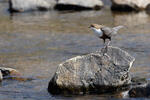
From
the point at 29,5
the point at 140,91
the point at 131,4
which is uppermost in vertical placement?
the point at 140,91

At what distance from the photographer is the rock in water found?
25.8 feet

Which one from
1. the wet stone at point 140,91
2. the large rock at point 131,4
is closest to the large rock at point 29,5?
the large rock at point 131,4

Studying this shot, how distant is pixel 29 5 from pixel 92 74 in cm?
1075

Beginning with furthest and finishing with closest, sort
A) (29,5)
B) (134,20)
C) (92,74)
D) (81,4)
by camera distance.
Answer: (29,5) → (81,4) → (134,20) → (92,74)

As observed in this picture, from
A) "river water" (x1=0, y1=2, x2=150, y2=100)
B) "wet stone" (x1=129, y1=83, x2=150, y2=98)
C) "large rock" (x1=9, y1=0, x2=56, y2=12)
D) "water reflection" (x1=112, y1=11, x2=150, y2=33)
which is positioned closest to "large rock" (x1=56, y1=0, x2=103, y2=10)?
"river water" (x1=0, y1=2, x2=150, y2=100)

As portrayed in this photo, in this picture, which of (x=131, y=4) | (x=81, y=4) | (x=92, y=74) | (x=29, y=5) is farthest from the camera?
(x=29, y=5)

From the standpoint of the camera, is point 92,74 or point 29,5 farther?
point 29,5

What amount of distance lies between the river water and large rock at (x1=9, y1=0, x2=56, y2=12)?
1.24ft

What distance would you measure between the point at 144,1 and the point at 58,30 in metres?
4.56

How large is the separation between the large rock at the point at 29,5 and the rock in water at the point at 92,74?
1035 cm

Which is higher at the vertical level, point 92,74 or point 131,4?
point 92,74

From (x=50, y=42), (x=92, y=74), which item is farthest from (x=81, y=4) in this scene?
(x=92, y=74)

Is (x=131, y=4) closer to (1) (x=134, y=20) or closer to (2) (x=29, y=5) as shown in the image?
(1) (x=134, y=20)

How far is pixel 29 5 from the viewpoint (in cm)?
1831
